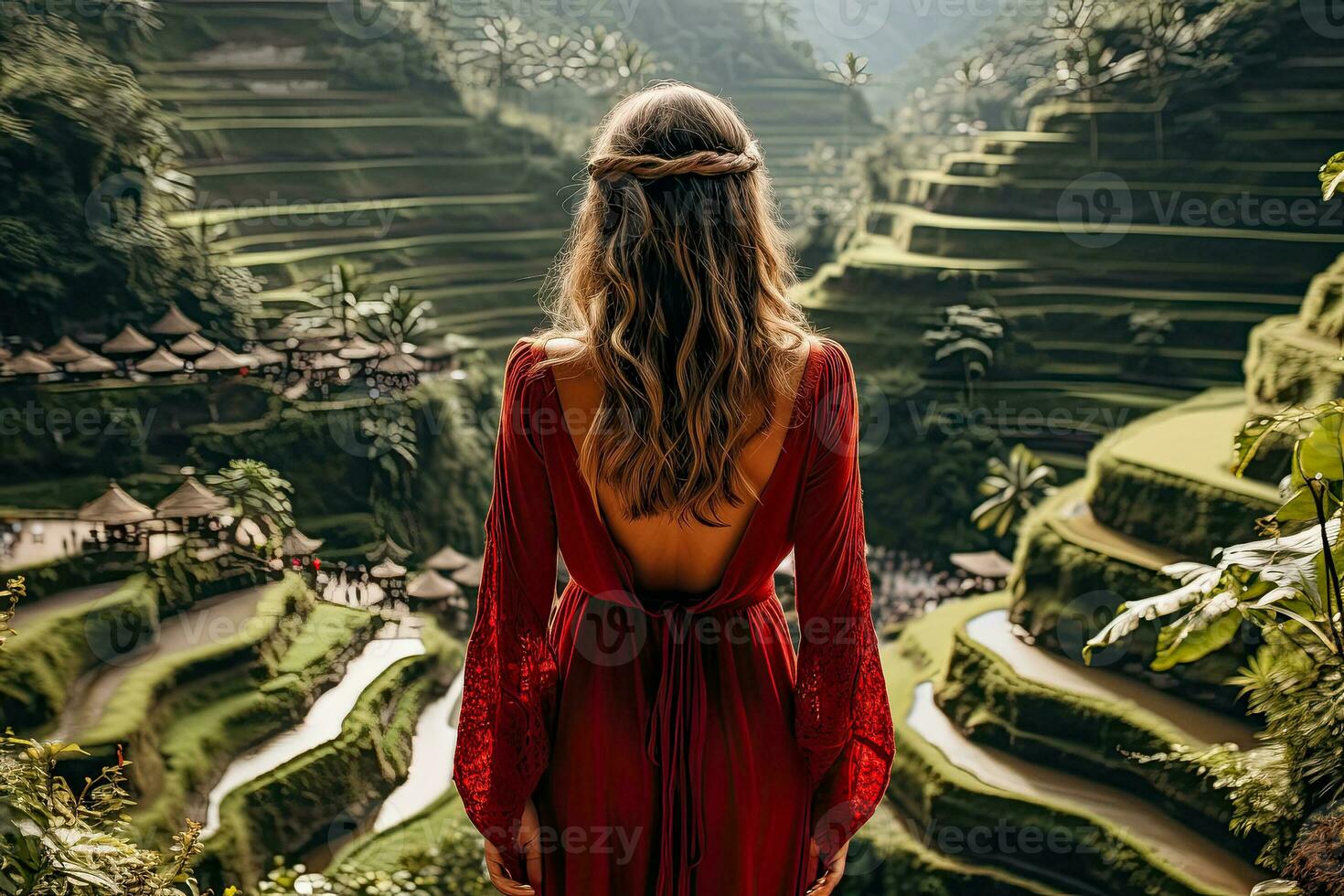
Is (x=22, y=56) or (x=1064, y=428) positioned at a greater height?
(x=22, y=56)

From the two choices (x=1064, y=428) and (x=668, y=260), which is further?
(x=1064, y=428)

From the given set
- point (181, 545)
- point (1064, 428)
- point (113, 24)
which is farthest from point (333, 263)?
point (1064, 428)

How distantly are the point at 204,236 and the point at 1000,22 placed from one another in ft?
34.1

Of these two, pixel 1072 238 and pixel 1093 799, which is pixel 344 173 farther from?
pixel 1093 799

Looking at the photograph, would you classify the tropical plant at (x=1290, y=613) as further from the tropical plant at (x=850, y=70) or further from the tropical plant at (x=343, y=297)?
the tropical plant at (x=850, y=70)

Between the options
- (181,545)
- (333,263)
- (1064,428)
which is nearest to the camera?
(181,545)

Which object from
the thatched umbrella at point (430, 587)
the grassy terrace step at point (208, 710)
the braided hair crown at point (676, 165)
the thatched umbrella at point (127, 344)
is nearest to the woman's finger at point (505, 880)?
the braided hair crown at point (676, 165)

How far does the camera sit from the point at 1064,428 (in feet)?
36.7

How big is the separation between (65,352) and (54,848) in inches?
205

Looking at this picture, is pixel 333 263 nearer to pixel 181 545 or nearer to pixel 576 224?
pixel 181 545

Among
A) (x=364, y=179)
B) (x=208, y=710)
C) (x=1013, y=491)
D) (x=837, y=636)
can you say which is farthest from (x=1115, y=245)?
(x=837, y=636)

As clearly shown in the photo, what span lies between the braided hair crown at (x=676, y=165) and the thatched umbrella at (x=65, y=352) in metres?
6.42

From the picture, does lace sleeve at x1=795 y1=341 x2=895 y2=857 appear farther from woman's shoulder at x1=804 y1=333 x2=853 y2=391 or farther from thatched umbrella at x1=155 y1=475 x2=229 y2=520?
thatched umbrella at x1=155 y1=475 x2=229 y2=520

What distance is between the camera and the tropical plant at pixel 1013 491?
10.4m
